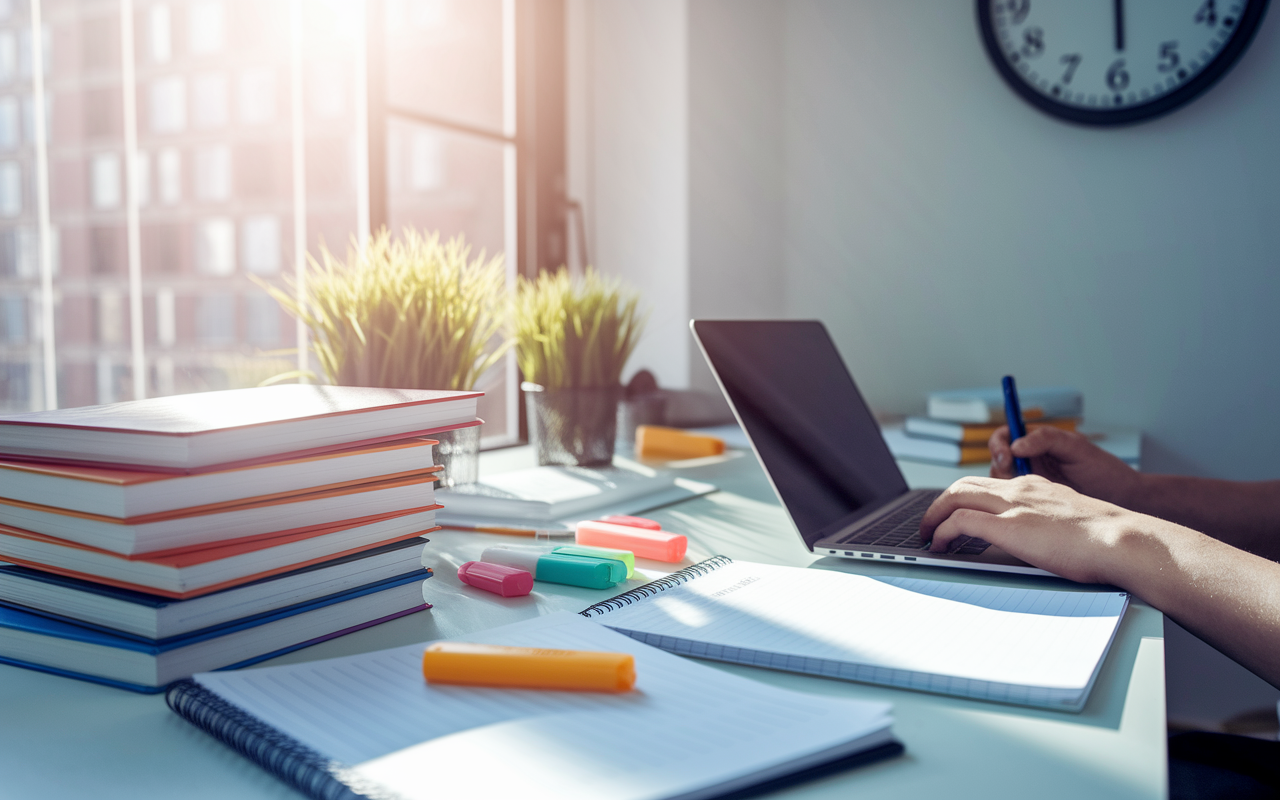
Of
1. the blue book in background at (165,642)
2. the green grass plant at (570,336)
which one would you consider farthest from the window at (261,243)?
the blue book in background at (165,642)

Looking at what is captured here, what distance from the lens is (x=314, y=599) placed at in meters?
0.50

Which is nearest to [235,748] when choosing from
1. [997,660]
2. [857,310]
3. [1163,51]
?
[997,660]

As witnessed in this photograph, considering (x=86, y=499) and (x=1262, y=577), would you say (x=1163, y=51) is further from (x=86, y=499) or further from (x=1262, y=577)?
(x=86, y=499)

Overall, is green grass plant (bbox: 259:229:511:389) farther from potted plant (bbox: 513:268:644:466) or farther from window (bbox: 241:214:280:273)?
window (bbox: 241:214:280:273)

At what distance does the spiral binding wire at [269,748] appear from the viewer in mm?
304

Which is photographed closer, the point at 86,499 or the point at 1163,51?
the point at 86,499

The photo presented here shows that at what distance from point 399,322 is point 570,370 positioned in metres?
0.29

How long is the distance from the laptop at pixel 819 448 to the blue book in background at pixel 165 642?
0.35 meters

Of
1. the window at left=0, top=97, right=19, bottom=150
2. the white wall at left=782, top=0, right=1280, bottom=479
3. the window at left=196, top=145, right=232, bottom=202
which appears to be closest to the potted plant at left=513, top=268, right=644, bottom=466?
the white wall at left=782, top=0, right=1280, bottom=479

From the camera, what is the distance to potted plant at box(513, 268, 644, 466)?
1110 millimetres

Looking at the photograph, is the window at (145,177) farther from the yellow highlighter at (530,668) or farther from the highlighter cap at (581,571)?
the yellow highlighter at (530,668)

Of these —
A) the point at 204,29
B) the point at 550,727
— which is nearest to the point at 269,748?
the point at 550,727

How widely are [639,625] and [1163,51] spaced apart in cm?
162

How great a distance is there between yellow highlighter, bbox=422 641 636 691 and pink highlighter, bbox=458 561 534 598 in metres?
0.19
